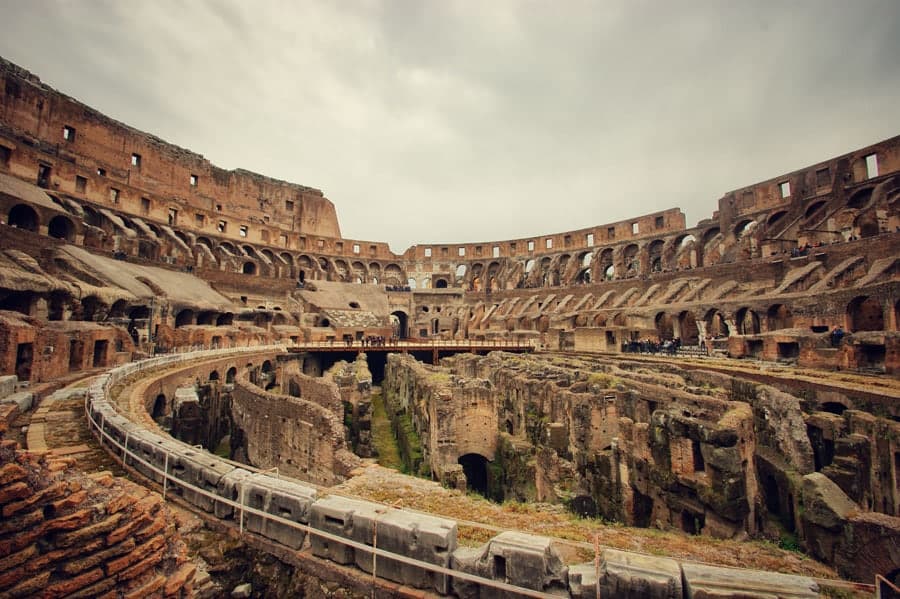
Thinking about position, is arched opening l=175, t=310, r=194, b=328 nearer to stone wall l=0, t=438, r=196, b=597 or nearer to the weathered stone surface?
stone wall l=0, t=438, r=196, b=597

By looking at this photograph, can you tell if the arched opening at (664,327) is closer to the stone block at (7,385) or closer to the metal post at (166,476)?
the metal post at (166,476)

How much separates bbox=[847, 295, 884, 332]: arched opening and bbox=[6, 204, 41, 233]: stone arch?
46692 mm

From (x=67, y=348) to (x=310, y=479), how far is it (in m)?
9.67

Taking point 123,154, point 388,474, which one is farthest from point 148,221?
point 388,474

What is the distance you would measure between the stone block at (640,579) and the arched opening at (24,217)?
1481 inches

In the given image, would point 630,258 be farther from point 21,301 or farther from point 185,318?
point 21,301

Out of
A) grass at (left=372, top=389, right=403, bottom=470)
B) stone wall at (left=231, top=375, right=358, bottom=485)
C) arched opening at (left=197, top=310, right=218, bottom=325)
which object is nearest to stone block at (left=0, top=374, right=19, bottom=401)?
stone wall at (left=231, top=375, right=358, bottom=485)

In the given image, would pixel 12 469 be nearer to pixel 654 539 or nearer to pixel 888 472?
pixel 654 539

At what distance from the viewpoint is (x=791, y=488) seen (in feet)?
27.9

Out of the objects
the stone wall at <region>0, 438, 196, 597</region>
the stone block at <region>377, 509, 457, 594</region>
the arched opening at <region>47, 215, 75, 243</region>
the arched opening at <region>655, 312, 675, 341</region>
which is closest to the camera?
the stone wall at <region>0, 438, 196, 597</region>

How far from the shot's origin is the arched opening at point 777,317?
2355cm

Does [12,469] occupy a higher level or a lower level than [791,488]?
higher

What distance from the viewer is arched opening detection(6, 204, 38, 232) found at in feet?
89.2

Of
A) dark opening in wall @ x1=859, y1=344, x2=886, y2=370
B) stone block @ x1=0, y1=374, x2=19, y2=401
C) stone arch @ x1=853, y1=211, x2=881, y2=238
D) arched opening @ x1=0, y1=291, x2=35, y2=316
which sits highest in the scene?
stone arch @ x1=853, y1=211, x2=881, y2=238
